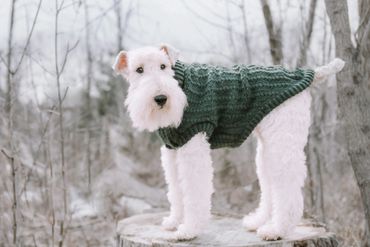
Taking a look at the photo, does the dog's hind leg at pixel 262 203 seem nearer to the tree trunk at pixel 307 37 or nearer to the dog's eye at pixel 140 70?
the dog's eye at pixel 140 70

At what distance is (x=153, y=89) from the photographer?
2.78 metres

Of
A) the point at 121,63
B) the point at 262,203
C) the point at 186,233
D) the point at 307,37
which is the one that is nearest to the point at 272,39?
the point at 307,37

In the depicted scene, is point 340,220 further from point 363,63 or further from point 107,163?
point 107,163

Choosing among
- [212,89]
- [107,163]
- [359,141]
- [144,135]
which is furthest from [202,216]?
[144,135]

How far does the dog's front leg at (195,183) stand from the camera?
3.01 meters

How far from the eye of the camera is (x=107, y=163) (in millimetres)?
8531

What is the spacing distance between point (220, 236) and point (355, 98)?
184 cm

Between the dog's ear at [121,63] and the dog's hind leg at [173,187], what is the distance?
0.65 m

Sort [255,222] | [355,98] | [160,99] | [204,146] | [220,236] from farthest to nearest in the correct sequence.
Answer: [355,98] < [255,222] < [220,236] < [204,146] < [160,99]

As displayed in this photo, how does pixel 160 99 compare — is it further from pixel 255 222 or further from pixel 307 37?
pixel 307 37

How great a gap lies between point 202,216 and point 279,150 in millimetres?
664

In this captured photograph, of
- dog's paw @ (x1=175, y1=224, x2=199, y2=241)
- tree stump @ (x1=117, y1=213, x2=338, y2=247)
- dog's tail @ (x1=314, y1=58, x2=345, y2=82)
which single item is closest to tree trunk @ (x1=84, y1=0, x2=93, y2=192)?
tree stump @ (x1=117, y1=213, x2=338, y2=247)

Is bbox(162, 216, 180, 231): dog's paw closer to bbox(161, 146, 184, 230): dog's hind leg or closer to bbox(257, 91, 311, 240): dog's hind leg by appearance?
bbox(161, 146, 184, 230): dog's hind leg

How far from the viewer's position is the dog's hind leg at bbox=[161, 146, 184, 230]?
3.34m
